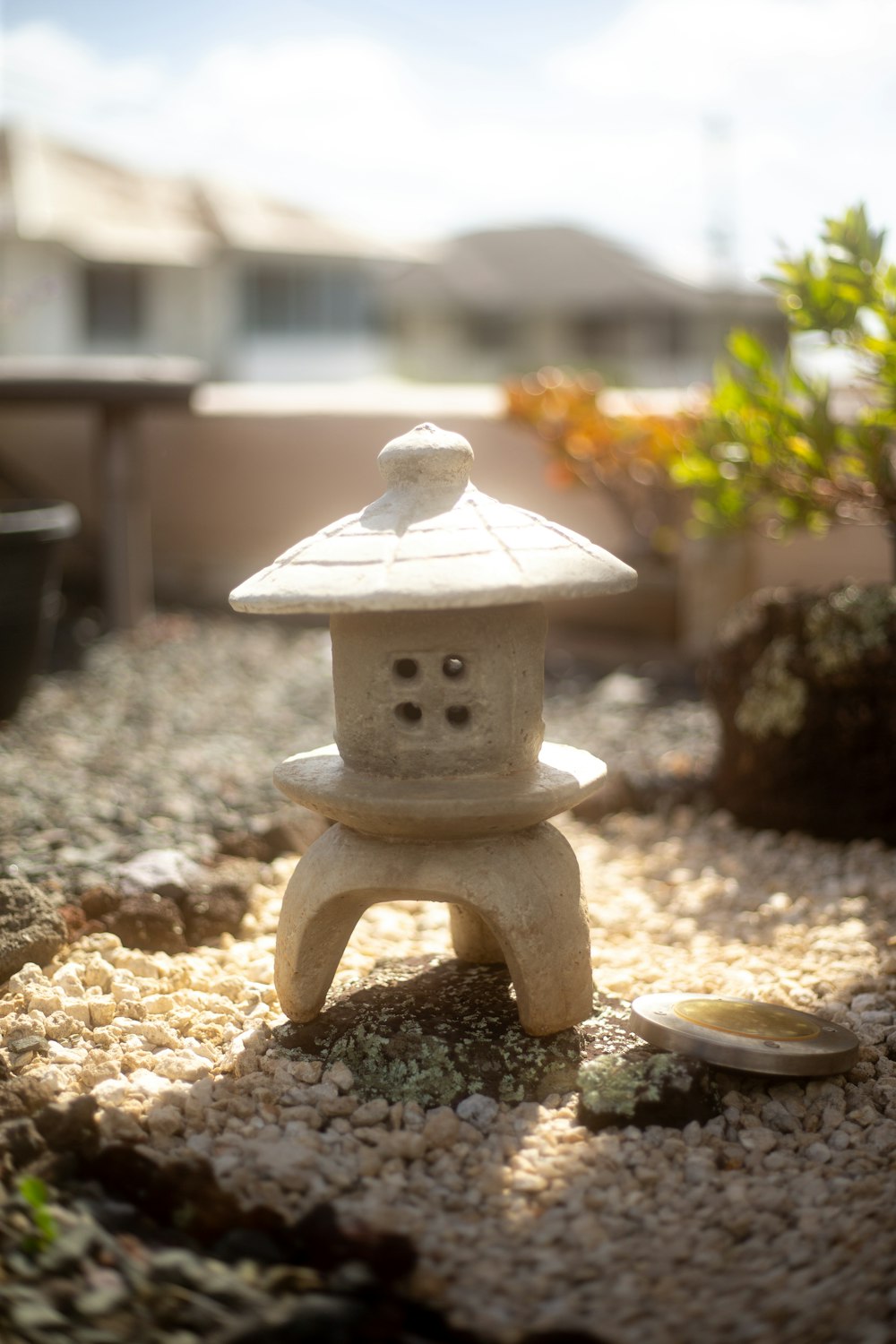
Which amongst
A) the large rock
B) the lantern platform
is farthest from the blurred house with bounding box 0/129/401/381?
the lantern platform

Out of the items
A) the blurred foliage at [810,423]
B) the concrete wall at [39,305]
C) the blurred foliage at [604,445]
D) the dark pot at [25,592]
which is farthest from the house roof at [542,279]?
the dark pot at [25,592]

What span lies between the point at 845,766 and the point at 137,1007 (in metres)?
2.61

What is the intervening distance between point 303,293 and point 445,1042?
22875 mm

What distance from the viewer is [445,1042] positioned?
2.91 metres

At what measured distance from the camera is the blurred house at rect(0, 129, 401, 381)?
2044cm

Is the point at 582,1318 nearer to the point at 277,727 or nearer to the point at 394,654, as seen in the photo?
the point at 394,654

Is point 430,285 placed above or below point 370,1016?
above

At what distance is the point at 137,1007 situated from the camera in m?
3.10

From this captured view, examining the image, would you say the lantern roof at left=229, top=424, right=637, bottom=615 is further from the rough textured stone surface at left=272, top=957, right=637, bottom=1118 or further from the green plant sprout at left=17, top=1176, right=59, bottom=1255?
the green plant sprout at left=17, top=1176, right=59, bottom=1255

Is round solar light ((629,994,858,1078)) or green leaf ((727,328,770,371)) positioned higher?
green leaf ((727,328,770,371))

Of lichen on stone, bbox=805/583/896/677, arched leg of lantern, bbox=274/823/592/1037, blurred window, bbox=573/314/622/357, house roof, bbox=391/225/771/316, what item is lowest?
arched leg of lantern, bbox=274/823/592/1037

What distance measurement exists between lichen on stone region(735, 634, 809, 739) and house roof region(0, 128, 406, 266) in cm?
1659

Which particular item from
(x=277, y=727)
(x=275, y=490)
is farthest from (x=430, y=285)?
(x=277, y=727)

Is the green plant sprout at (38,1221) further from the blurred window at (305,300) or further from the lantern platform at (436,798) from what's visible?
the blurred window at (305,300)
